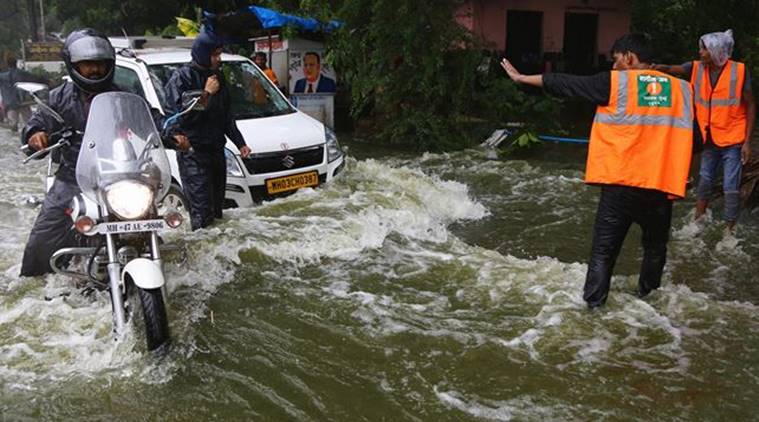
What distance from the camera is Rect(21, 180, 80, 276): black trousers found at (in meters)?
4.65

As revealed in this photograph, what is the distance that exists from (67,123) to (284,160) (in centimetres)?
336

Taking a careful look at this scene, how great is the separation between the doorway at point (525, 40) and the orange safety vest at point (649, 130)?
45.5 feet

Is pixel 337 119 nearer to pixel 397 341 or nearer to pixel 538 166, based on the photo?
pixel 538 166

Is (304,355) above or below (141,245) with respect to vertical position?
below

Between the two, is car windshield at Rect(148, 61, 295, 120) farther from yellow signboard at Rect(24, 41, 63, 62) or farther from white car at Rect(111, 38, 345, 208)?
yellow signboard at Rect(24, 41, 63, 62)

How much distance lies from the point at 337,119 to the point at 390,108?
3.21 meters

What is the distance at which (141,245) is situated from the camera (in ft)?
13.5

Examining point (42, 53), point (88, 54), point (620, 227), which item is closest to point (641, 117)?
point (620, 227)

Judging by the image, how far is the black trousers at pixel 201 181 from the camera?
6.33 m

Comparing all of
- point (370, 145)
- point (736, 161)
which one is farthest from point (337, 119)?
point (736, 161)

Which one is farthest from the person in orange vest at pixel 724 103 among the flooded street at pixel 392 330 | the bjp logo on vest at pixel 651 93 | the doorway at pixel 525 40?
the doorway at pixel 525 40

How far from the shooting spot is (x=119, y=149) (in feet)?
13.0

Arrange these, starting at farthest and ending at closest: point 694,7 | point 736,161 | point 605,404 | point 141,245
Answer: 1. point 694,7
2. point 736,161
3. point 141,245
4. point 605,404

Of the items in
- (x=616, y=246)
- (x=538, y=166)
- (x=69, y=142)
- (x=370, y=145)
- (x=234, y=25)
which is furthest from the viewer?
(x=234, y=25)
